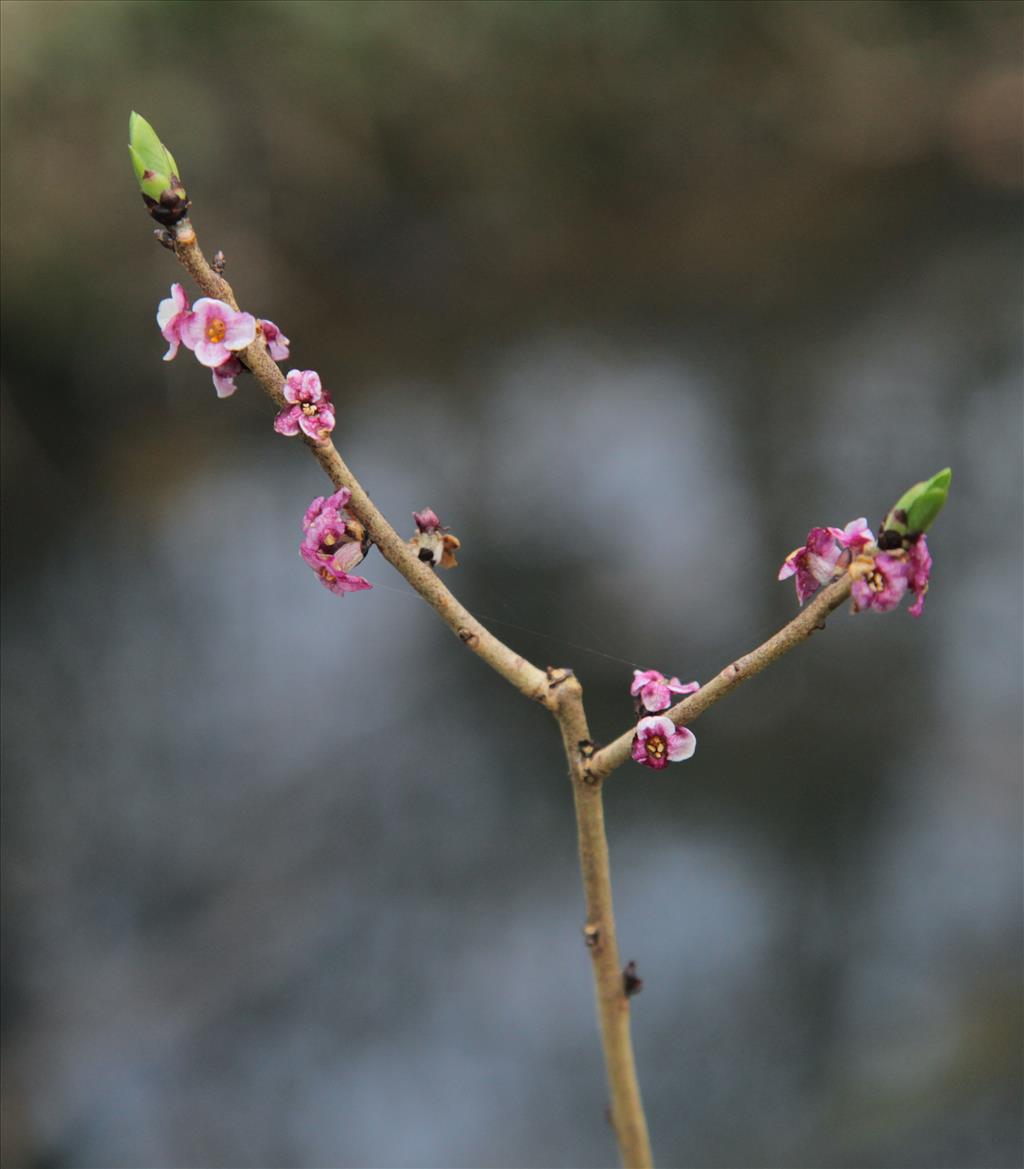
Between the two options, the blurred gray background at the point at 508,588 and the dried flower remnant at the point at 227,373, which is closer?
the dried flower remnant at the point at 227,373

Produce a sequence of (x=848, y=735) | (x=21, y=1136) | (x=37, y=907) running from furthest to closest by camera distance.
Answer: (x=848, y=735)
(x=37, y=907)
(x=21, y=1136)

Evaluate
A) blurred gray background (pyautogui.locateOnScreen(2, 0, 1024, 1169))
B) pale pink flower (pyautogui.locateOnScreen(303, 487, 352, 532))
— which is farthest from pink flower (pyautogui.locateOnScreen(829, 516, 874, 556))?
blurred gray background (pyautogui.locateOnScreen(2, 0, 1024, 1169))

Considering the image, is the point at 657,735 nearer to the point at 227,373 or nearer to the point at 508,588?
the point at 227,373

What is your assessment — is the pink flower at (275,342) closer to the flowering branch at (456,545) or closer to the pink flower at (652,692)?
the flowering branch at (456,545)

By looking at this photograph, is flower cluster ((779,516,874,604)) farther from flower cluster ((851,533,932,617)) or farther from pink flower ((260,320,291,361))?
pink flower ((260,320,291,361))

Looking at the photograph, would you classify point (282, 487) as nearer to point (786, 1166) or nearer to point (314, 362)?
point (314, 362)

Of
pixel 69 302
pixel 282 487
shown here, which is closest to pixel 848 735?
pixel 282 487

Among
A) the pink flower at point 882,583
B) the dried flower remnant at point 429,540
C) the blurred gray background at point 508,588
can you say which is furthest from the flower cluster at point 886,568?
the blurred gray background at point 508,588
